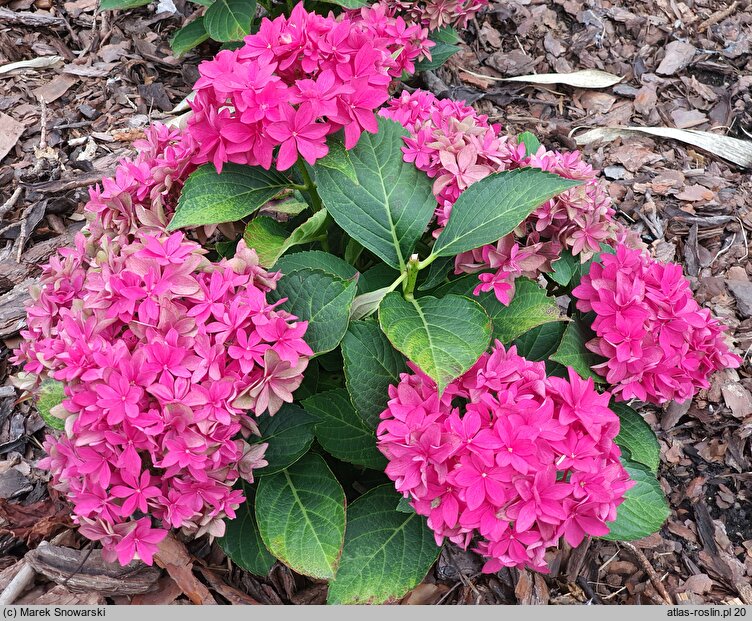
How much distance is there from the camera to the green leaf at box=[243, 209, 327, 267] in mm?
1736

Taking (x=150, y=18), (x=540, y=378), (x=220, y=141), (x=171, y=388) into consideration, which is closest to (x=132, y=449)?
(x=171, y=388)

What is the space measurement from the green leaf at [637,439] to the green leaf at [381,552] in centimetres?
61

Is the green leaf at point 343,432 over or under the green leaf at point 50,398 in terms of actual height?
under

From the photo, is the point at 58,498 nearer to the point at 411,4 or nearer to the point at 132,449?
the point at 132,449

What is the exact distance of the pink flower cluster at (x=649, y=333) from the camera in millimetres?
1691

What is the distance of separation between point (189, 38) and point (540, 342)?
221cm

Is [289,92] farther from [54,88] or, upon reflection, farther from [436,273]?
[54,88]

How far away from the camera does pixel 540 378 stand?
59.4 inches

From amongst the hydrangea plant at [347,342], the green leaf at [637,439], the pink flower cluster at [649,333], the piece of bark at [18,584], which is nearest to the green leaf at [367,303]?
the hydrangea plant at [347,342]

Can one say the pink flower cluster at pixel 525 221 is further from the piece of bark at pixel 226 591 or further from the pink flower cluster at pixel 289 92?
the piece of bark at pixel 226 591

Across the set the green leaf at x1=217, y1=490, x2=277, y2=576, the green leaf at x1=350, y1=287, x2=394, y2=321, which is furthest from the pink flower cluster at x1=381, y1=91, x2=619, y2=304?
the green leaf at x1=217, y1=490, x2=277, y2=576

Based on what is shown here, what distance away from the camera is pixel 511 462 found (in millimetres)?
1354

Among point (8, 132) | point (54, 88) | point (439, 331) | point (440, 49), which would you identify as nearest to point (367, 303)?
point (439, 331)

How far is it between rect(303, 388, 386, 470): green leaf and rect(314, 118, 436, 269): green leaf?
38cm
